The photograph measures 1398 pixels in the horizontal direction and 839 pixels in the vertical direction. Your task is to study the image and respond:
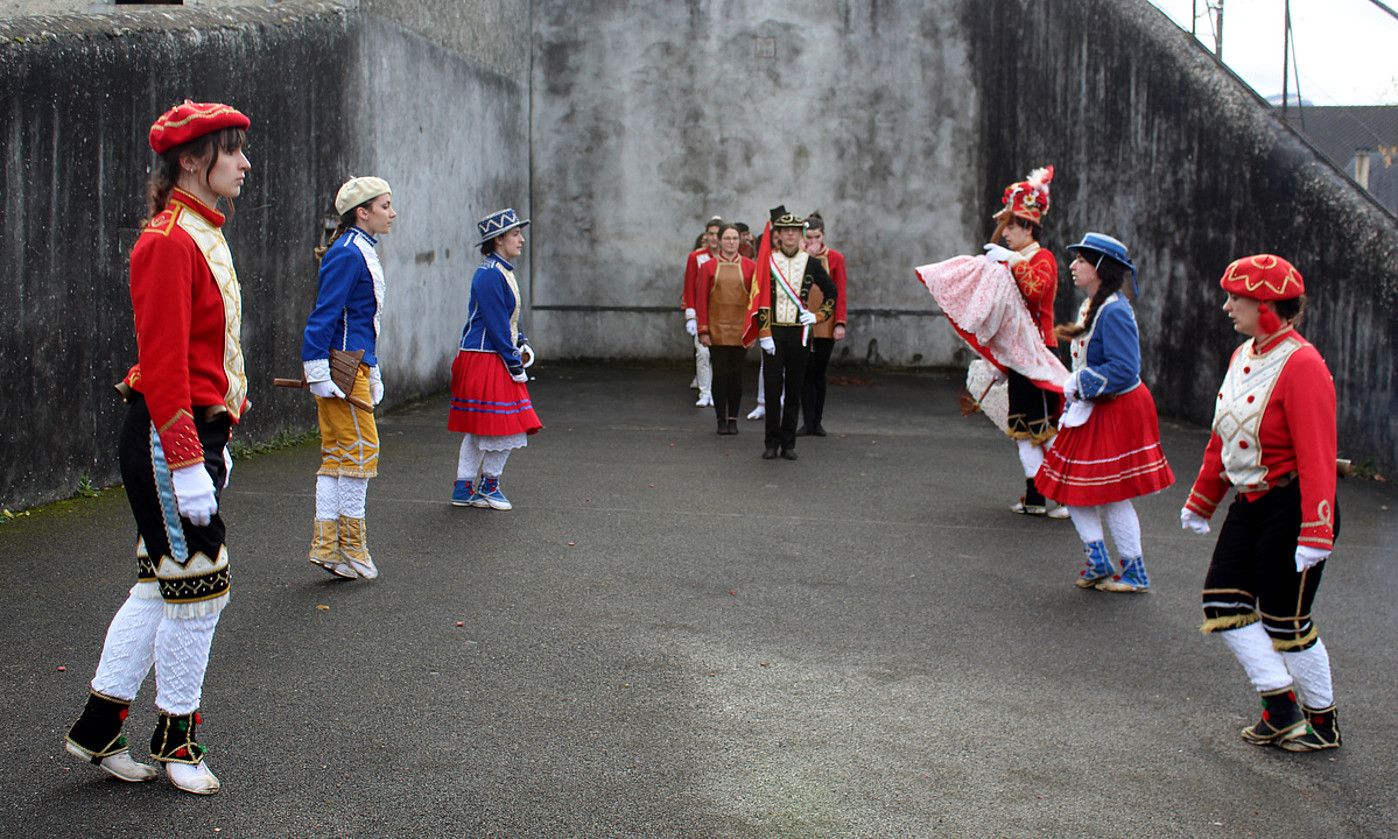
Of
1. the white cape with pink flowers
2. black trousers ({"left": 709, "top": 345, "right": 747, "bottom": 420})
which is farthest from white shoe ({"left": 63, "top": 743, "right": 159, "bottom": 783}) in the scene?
black trousers ({"left": 709, "top": 345, "right": 747, "bottom": 420})

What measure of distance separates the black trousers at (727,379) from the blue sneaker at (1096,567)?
561 cm

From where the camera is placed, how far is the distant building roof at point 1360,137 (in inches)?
426

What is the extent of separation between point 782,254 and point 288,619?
6017 mm

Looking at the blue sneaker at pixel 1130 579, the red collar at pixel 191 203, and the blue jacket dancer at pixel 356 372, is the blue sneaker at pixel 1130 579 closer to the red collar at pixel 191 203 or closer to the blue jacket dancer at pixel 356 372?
the blue jacket dancer at pixel 356 372

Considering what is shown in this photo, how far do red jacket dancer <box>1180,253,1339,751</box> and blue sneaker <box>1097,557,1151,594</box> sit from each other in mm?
2068

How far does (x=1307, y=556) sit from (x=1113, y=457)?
2.33 metres

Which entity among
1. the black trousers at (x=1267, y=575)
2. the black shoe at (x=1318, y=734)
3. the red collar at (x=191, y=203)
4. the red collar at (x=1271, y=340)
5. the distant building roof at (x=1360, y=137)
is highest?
the distant building roof at (x=1360, y=137)

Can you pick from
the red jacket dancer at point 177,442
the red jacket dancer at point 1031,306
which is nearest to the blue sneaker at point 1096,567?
the red jacket dancer at point 1031,306

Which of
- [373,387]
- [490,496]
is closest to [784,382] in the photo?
[490,496]

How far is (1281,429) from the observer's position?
4.92 metres

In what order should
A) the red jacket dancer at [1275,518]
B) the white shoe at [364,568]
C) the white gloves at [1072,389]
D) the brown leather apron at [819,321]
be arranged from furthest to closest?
the brown leather apron at [819,321] < the white gloves at [1072,389] < the white shoe at [364,568] < the red jacket dancer at [1275,518]

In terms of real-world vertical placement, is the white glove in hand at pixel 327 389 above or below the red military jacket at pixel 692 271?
below

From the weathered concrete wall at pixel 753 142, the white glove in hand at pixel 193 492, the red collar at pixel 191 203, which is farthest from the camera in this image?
the weathered concrete wall at pixel 753 142

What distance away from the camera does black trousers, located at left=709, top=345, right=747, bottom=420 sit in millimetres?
12539
